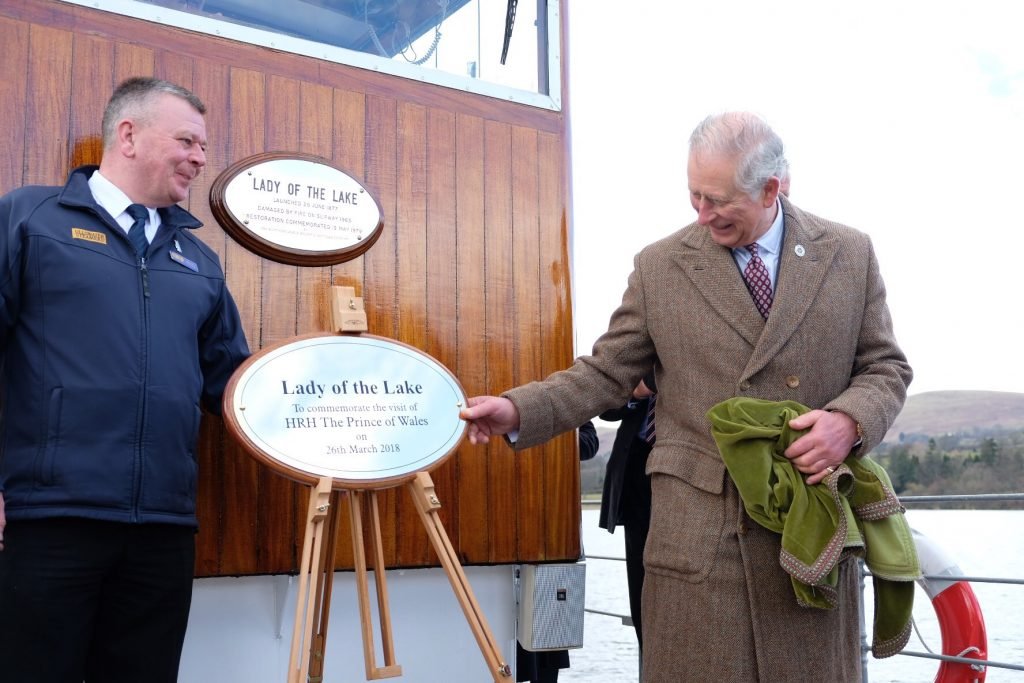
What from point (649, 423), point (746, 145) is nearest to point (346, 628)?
point (649, 423)

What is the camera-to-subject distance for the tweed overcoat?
1779 mm

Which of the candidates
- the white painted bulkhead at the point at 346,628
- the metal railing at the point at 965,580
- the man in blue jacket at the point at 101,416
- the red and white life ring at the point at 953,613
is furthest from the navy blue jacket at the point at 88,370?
the red and white life ring at the point at 953,613

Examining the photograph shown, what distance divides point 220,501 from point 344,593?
1.57 feet

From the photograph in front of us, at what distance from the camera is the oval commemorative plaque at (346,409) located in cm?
224

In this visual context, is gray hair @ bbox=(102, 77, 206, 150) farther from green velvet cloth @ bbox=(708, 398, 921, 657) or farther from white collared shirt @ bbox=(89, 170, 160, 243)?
green velvet cloth @ bbox=(708, 398, 921, 657)

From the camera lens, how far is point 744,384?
6.10 ft

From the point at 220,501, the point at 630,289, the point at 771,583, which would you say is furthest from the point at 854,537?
the point at 220,501

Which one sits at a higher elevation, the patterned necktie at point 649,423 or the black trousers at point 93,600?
the patterned necktie at point 649,423

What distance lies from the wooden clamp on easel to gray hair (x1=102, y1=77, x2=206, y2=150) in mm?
646

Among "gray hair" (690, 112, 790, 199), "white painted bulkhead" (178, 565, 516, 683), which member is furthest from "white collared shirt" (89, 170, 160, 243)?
"gray hair" (690, 112, 790, 199)

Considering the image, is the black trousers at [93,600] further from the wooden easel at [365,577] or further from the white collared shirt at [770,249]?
the white collared shirt at [770,249]

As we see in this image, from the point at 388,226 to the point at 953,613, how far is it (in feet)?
7.67

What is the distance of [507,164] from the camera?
3.29 metres

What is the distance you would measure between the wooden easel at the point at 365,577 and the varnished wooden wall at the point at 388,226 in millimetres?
343
